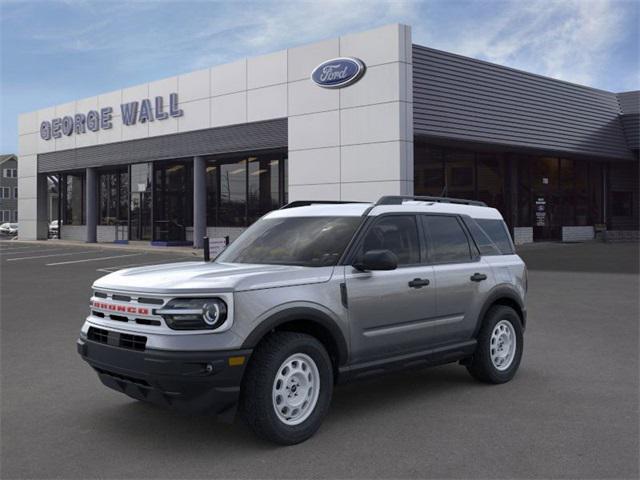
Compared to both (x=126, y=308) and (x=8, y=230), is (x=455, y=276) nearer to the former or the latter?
(x=126, y=308)

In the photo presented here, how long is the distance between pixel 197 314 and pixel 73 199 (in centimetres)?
3855

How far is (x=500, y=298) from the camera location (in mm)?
6586

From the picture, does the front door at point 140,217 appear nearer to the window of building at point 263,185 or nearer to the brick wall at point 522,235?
the window of building at point 263,185

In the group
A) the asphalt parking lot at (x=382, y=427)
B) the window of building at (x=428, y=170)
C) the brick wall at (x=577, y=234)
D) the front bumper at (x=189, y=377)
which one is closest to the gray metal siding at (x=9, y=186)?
the window of building at (x=428, y=170)

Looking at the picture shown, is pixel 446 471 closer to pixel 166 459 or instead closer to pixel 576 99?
pixel 166 459

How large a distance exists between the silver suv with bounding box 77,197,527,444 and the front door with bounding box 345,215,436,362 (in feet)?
0.04

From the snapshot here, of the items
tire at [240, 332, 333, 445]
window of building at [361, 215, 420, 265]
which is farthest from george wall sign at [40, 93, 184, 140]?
tire at [240, 332, 333, 445]

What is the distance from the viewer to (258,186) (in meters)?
29.8

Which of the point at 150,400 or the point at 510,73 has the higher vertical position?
the point at 510,73

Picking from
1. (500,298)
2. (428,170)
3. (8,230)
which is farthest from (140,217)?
(8,230)

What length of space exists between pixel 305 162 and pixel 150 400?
20091 millimetres

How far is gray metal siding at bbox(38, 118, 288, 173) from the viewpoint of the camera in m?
25.9

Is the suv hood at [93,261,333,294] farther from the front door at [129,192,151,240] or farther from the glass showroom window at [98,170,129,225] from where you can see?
the glass showroom window at [98,170,129,225]

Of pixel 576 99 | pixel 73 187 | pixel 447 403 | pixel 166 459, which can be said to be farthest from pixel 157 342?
pixel 73 187
